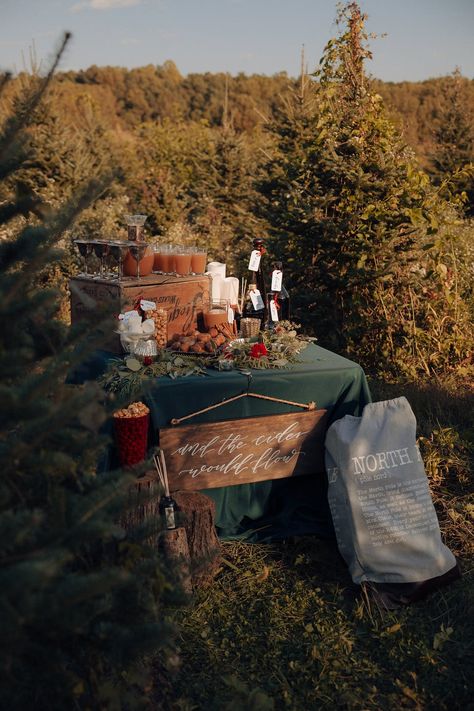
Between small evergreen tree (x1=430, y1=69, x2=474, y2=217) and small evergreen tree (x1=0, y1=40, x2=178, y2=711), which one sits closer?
small evergreen tree (x1=0, y1=40, x2=178, y2=711)

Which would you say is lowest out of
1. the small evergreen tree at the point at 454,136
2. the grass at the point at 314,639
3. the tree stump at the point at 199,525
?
the grass at the point at 314,639

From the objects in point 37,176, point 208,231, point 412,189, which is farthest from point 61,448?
point 208,231

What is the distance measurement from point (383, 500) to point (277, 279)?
1.31 m

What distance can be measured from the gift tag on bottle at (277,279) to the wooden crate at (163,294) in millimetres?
356

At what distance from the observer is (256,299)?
3.65 m

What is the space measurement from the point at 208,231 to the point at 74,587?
10252 millimetres

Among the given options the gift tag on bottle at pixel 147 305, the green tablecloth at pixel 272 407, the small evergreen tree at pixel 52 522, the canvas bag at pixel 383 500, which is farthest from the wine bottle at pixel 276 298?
the small evergreen tree at pixel 52 522

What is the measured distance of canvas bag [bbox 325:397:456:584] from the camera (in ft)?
9.62

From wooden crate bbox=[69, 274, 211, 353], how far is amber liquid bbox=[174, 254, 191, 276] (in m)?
0.10

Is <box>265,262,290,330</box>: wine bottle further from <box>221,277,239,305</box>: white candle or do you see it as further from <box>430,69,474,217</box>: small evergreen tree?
<box>430,69,474,217</box>: small evergreen tree

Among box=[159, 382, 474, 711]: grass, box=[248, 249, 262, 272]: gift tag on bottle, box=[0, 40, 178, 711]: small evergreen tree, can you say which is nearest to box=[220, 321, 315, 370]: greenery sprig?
box=[248, 249, 262, 272]: gift tag on bottle

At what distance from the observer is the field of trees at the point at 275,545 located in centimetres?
139

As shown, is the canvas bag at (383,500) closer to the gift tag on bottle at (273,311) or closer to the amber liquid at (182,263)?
the gift tag on bottle at (273,311)

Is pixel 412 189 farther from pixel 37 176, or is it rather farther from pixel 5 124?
pixel 37 176
